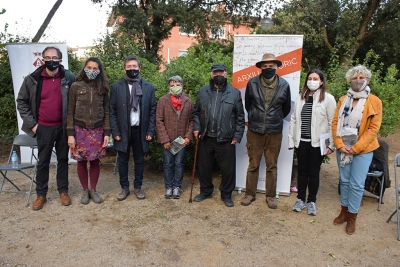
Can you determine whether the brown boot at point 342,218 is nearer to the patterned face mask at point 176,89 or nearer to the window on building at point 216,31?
the patterned face mask at point 176,89

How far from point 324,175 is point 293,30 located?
11208 millimetres

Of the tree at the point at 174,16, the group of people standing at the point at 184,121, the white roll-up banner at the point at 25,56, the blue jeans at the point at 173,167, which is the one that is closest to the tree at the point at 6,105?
the white roll-up banner at the point at 25,56

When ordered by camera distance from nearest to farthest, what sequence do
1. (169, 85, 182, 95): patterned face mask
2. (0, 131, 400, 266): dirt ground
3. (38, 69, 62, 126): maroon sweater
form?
(0, 131, 400, 266): dirt ground
(38, 69, 62, 126): maroon sweater
(169, 85, 182, 95): patterned face mask

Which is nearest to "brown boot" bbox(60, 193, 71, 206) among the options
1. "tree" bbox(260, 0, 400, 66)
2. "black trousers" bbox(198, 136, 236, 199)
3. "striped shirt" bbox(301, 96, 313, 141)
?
"black trousers" bbox(198, 136, 236, 199)

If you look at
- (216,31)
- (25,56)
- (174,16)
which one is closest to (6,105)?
(25,56)

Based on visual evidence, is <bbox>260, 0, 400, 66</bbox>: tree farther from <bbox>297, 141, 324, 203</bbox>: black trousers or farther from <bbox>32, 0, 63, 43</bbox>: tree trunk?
<bbox>297, 141, 324, 203</bbox>: black trousers

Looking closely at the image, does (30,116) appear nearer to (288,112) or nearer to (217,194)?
(217,194)

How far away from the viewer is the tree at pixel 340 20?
49.8 ft

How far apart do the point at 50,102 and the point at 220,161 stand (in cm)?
245

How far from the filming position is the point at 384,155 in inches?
189

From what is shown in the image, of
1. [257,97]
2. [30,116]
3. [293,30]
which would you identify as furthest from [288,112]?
[293,30]

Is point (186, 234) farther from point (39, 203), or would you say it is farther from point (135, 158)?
point (39, 203)

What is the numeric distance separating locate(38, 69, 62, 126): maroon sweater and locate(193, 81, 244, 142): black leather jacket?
189 cm

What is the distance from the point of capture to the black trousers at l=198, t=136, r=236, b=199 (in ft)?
14.9
